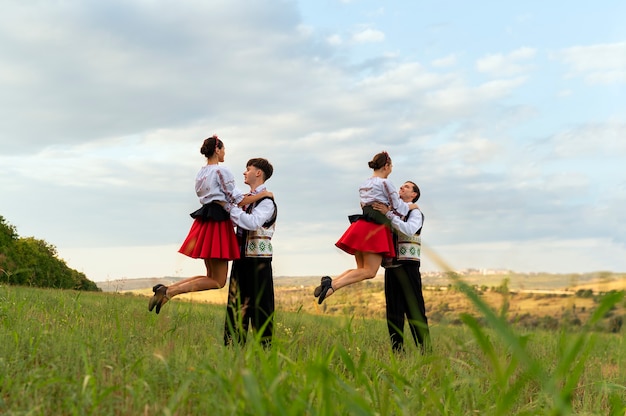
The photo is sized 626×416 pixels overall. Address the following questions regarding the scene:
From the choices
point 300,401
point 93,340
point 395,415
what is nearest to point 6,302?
point 93,340

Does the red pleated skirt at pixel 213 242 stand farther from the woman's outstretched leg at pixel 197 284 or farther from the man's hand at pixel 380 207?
the man's hand at pixel 380 207

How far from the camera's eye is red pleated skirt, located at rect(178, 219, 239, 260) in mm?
6809

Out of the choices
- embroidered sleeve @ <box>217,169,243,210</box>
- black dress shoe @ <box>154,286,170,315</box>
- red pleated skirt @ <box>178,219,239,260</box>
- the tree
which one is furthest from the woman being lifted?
the tree

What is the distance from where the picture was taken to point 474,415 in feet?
13.3

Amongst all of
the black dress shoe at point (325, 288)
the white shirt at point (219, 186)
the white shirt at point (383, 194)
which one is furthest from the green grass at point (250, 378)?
the white shirt at point (383, 194)

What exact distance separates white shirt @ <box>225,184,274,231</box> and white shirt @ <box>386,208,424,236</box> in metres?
1.41

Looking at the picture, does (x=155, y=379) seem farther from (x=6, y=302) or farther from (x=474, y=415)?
(x=6, y=302)

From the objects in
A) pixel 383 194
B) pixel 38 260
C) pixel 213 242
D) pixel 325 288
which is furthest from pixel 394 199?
pixel 38 260

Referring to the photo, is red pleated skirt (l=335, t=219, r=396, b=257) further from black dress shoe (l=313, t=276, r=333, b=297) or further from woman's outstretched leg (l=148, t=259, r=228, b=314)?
woman's outstretched leg (l=148, t=259, r=228, b=314)

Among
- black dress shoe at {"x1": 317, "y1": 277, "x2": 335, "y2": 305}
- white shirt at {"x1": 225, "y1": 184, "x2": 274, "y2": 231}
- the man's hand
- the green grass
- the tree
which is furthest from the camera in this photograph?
the tree

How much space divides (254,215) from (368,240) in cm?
150

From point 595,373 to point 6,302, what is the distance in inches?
248

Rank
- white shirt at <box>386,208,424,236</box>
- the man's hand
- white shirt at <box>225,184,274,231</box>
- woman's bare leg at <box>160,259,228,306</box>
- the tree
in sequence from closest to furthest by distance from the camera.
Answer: white shirt at <box>225,184,274,231</box> → woman's bare leg at <box>160,259,228,306</box> → white shirt at <box>386,208,424,236</box> → the man's hand → the tree

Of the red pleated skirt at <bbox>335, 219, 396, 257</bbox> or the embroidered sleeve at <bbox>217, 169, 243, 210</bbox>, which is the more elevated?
the embroidered sleeve at <bbox>217, 169, 243, 210</bbox>
